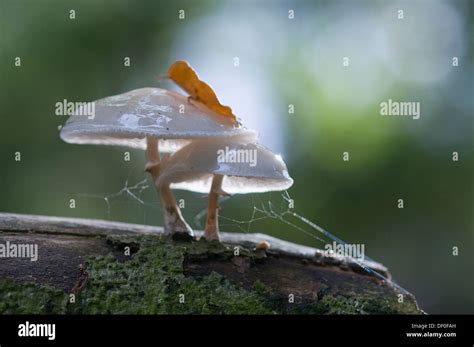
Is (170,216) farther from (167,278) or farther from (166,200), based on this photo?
(167,278)

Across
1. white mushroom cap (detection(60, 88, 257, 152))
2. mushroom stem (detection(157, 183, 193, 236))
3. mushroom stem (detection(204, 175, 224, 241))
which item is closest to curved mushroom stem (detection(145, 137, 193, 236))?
mushroom stem (detection(157, 183, 193, 236))

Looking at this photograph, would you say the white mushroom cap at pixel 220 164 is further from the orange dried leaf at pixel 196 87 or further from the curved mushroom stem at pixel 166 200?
the orange dried leaf at pixel 196 87

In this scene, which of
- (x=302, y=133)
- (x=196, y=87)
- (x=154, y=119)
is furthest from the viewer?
(x=302, y=133)

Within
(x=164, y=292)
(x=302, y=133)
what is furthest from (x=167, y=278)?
(x=302, y=133)

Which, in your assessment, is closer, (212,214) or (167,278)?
(167,278)

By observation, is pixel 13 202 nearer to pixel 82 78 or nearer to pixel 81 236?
pixel 82 78

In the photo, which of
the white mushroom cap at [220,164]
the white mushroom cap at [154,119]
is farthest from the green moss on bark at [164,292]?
the white mushroom cap at [154,119]
